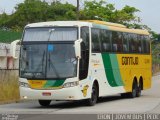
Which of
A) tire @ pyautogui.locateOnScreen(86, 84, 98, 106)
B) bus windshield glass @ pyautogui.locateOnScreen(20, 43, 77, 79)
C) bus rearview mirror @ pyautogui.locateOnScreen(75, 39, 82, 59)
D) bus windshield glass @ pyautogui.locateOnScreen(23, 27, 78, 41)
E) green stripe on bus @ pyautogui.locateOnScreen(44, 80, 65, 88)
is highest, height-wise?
bus windshield glass @ pyautogui.locateOnScreen(23, 27, 78, 41)

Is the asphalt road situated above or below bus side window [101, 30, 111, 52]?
below

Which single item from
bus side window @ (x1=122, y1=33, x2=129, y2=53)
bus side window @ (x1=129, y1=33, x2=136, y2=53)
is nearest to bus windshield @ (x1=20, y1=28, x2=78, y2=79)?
bus side window @ (x1=122, y1=33, x2=129, y2=53)

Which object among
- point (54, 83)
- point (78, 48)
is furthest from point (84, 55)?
point (54, 83)

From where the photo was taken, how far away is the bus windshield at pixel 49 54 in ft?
68.8

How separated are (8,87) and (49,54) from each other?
592cm

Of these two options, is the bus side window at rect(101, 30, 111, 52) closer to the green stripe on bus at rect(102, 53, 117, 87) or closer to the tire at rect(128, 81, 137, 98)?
the green stripe on bus at rect(102, 53, 117, 87)

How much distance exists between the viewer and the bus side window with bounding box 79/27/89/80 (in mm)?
21297

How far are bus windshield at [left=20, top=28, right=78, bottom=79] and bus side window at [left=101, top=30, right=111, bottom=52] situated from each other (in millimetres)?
2759

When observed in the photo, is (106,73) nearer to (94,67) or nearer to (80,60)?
(94,67)

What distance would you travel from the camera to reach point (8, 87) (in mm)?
26500

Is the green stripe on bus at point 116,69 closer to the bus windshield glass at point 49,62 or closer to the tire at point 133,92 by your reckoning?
the tire at point 133,92

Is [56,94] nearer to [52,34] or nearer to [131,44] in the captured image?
[52,34]

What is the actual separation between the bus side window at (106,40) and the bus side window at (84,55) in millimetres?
2062

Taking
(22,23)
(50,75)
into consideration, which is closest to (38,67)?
(50,75)
